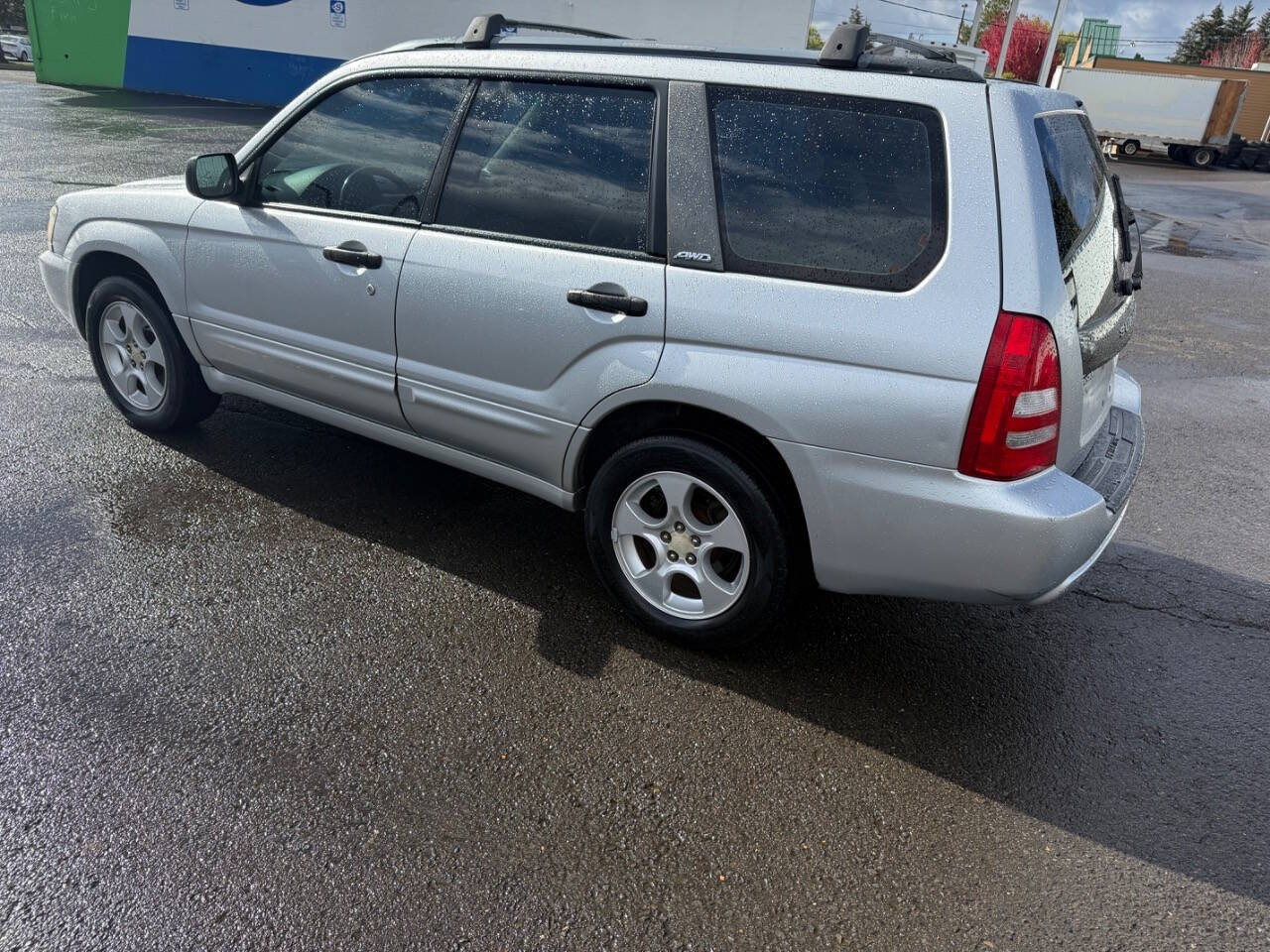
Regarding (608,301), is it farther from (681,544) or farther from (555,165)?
(681,544)

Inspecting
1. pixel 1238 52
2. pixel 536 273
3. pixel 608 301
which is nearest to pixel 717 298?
pixel 608 301

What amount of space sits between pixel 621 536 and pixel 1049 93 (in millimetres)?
1954

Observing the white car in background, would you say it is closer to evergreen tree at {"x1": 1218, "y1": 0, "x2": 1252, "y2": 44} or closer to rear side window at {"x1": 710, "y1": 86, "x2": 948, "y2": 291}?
rear side window at {"x1": 710, "y1": 86, "x2": 948, "y2": 291}

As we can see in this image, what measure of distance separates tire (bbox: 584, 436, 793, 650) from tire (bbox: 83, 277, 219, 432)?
227 centimetres

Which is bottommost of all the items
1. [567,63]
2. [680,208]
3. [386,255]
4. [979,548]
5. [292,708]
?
[292,708]

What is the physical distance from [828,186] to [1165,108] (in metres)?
38.1

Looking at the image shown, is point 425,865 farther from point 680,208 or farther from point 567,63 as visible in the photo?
point 567,63

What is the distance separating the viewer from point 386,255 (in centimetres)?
353

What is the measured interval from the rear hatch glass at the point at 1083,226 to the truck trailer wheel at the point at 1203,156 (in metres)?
37.3

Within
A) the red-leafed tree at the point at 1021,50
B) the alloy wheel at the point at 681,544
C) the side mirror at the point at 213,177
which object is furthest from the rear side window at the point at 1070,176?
the red-leafed tree at the point at 1021,50

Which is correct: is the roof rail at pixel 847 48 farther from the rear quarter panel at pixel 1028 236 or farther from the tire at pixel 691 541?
the tire at pixel 691 541

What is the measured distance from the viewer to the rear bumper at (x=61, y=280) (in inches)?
182

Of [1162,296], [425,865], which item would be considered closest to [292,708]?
[425,865]

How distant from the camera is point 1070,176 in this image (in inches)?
113
